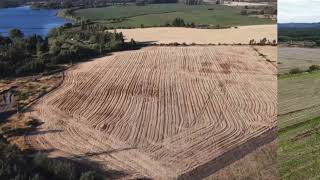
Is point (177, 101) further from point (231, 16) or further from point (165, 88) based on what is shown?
point (231, 16)

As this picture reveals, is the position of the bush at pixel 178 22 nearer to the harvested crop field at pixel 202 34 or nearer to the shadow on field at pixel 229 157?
the harvested crop field at pixel 202 34

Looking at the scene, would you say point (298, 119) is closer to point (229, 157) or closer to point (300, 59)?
point (300, 59)

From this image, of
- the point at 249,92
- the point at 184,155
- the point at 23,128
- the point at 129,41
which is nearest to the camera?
the point at 184,155

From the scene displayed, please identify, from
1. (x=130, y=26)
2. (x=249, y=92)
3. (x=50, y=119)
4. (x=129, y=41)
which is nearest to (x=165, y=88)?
(x=249, y=92)

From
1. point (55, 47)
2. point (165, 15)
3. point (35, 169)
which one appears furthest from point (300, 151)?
point (165, 15)

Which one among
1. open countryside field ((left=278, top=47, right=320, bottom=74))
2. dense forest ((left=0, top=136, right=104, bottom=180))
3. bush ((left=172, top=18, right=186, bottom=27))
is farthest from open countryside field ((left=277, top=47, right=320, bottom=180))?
bush ((left=172, top=18, right=186, bottom=27))

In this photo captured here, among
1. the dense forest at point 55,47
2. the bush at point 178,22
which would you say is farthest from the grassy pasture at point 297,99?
the bush at point 178,22
